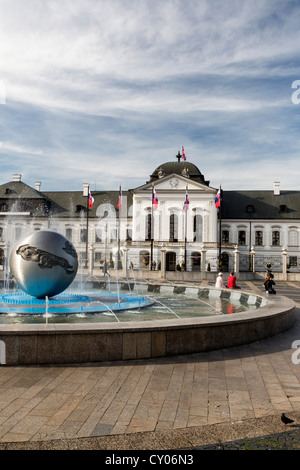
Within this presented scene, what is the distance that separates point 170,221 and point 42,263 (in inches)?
1803

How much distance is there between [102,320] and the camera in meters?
10.6

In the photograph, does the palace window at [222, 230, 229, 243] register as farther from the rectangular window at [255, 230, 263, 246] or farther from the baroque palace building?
the rectangular window at [255, 230, 263, 246]

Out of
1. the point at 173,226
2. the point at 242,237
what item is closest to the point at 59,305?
the point at 173,226

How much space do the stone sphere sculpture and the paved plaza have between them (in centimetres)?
514

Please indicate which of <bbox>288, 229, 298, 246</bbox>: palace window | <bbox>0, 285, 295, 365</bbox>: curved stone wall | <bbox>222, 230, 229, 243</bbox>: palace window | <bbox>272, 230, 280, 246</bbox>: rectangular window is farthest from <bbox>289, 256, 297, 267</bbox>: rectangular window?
<bbox>0, 285, 295, 365</bbox>: curved stone wall

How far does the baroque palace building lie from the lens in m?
53.8

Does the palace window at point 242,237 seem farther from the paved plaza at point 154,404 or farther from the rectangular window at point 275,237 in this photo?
the paved plaza at point 154,404

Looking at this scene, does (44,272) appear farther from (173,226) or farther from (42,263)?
(173,226)

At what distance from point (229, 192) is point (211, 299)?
52447 mm

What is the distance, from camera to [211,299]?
54.3ft

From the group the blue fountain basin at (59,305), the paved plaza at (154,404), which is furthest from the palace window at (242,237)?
the paved plaza at (154,404)

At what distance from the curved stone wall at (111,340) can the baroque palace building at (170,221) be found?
4194 centimetres

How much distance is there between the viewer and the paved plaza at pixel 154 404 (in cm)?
442

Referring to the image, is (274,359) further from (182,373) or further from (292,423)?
(292,423)
